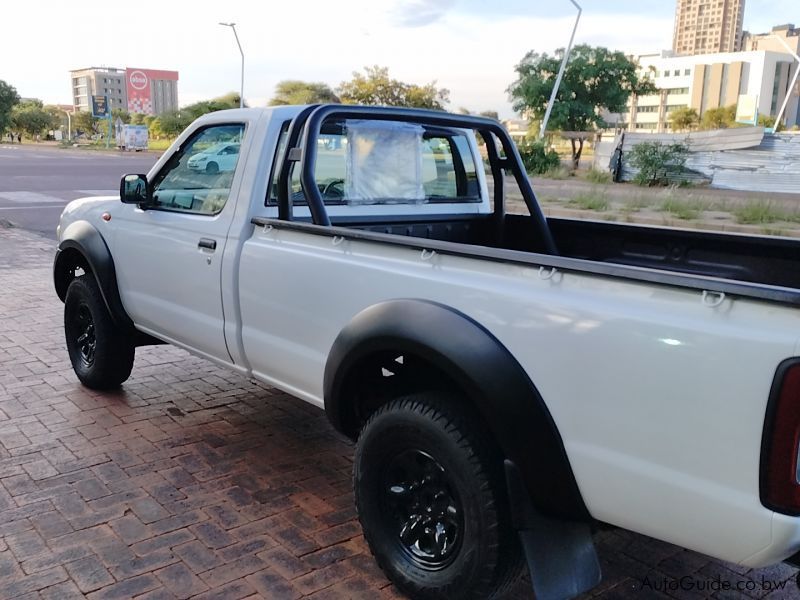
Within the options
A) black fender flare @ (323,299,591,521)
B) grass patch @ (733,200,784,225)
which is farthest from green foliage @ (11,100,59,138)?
black fender flare @ (323,299,591,521)

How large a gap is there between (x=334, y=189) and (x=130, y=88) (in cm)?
8842

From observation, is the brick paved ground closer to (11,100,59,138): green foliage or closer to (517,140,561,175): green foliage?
(517,140,561,175): green foliage

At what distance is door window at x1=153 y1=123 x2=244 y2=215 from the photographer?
13.1ft

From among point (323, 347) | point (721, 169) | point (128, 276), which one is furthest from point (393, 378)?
point (721, 169)

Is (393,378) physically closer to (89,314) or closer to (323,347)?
(323,347)

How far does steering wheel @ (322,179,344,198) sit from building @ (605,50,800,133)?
139 m

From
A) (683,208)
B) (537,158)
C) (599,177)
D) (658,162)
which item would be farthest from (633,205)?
(537,158)

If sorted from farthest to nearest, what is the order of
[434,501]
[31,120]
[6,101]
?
[31,120] < [6,101] < [434,501]

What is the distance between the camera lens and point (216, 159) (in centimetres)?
415

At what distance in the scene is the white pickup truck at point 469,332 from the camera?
198 centimetres

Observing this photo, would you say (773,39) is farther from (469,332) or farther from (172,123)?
(469,332)

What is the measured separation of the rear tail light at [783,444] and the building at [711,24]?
207m

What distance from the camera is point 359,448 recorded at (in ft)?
9.69

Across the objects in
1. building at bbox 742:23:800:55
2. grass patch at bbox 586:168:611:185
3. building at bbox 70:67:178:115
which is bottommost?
grass patch at bbox 586:168:611:185
